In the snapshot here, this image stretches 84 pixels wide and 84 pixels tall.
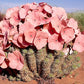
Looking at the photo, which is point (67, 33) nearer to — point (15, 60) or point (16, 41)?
point (16, 41)

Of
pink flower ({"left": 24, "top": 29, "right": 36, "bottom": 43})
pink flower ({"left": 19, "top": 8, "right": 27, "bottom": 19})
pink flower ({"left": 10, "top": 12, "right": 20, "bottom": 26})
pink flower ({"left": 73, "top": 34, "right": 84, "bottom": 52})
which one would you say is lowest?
pink flower ({"left": 73, "top": 34, "right": 84, "bottom": 52})

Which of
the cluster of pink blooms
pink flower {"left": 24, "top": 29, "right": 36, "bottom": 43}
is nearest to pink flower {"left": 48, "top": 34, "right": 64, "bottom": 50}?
the cluster of pink blooms

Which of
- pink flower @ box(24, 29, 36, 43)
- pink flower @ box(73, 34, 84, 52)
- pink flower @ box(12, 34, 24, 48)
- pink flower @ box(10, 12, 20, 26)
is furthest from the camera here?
pink flower @ box(10, 12, 20, 26)

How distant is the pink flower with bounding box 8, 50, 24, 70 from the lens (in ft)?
6.27

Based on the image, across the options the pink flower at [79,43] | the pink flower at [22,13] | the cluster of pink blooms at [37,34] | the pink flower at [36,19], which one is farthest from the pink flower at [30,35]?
the pink flower at [79,43]

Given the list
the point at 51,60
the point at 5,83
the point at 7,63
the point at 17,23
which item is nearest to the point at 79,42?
the point at 51,60

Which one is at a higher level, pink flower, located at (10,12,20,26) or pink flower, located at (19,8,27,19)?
pink flower, located at (19,8,27,19)

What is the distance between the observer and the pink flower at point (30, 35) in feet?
5.84

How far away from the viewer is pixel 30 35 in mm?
1815

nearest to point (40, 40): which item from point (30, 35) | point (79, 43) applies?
point (30, 35)

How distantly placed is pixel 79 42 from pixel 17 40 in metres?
0.95

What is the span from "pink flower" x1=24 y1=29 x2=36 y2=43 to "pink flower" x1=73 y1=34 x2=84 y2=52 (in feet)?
2.23

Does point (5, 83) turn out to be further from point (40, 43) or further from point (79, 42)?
point (79, 42)

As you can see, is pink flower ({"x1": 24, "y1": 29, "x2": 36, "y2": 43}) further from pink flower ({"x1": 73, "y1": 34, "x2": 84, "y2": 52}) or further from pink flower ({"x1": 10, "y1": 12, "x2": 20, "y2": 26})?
pink flower ({"x1": 73, "y1": 34, "x2": 84, "y2": 52})
